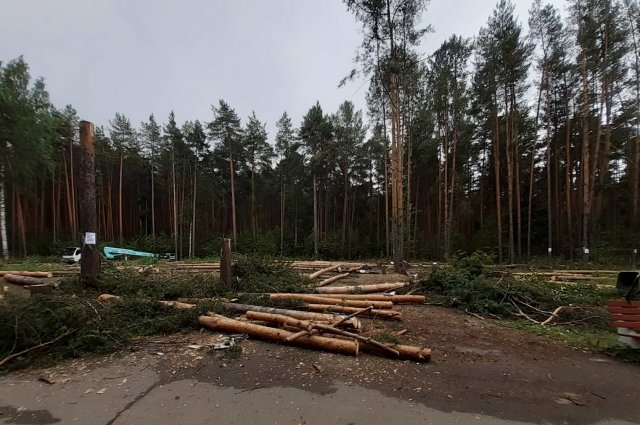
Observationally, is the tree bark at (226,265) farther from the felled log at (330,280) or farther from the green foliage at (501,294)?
the green foliage at (501,294)

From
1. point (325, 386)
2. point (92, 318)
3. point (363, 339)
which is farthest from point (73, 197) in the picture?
point (325, 386)

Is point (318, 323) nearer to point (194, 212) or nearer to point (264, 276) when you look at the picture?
point (264, 276)

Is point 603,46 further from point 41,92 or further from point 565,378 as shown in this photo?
point 41,92

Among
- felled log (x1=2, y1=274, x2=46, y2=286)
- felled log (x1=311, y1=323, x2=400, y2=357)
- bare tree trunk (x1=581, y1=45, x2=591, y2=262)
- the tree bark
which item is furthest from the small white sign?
bare tree trunk (x1=581, y1=45, x2=591, y2=262)

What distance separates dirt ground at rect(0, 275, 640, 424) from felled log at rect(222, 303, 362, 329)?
0.83 meters

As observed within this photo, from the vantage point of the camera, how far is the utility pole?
8.25 metres

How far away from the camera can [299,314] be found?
20.2 ft

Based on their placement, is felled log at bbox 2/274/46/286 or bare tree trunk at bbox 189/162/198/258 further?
bare tree trunk at bbox 189/162/198/258

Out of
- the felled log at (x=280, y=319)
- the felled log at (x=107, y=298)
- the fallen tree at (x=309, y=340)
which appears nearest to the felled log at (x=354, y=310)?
the felled log at (x=280, y=319)

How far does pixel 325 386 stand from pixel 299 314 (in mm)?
2253

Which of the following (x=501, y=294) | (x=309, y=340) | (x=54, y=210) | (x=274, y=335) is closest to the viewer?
(x=309, y=340)

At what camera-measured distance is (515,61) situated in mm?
22016

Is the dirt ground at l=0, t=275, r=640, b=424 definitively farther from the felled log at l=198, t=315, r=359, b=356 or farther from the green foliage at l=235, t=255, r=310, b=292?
the green foliage at l=235, t=255, r=310, b=292

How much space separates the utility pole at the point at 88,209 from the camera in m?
8.25
